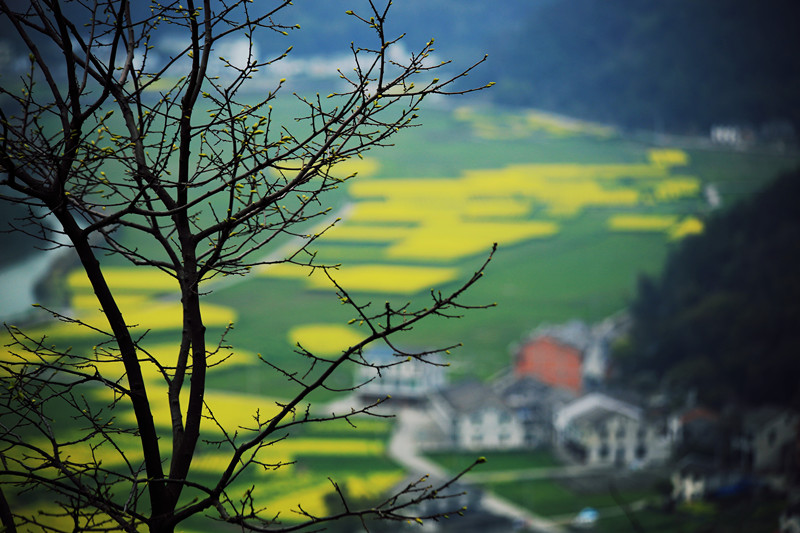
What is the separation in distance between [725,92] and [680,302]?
9263 millimetres

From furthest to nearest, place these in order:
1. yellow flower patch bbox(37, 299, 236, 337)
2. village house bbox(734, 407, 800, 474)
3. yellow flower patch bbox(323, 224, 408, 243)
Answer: yellow flower patch bbox(323, 224, 408, 243)
village house bbox(734, 407, 800, 474)
yellow flower patch bbox(37, 299, 236, 337)

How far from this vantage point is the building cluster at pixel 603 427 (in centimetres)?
1438

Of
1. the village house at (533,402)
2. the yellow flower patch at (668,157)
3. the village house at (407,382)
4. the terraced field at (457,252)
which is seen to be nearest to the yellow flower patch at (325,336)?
the terraced field at (457,252)

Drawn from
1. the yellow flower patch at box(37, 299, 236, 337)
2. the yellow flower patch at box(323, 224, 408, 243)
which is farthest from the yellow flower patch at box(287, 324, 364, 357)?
the yellow flower patch at box(323, 224, 408, 243)

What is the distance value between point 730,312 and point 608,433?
506 cm

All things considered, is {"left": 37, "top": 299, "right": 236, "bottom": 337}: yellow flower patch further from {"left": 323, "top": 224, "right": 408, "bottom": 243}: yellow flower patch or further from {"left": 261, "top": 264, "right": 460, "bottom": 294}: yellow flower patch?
{"left": 323, "top": 224, "right": 408, "bottom": 243}: yellow flower patch

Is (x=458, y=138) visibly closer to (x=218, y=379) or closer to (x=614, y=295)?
(x=614, y=295)

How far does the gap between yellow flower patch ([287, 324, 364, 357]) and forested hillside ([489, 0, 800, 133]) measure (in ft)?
33.0

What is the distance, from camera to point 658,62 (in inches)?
962

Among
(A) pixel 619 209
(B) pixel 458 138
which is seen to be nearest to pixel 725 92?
(A) pixel 619 209

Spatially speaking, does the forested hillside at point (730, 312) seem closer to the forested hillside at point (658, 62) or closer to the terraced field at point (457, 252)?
the terraced field at point (457, 252)

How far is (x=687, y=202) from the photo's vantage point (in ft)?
73.6

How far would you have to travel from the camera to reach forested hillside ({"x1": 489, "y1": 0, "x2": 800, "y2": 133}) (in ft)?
77.8

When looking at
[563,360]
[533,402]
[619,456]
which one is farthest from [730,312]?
[533,402]
